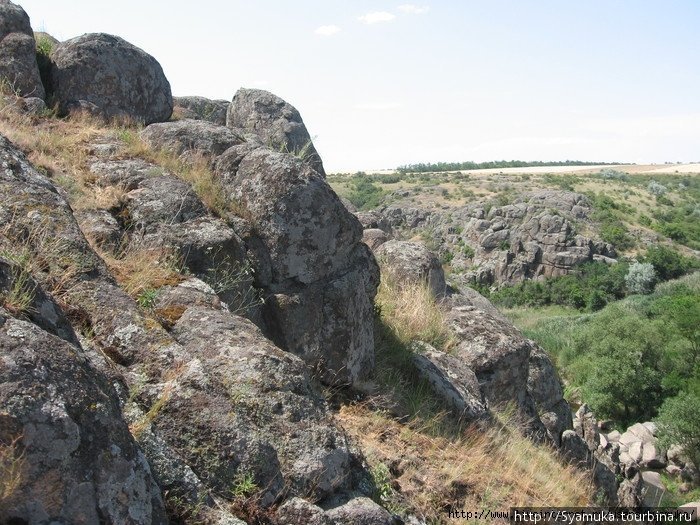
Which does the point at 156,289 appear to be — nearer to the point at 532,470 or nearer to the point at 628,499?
the point at 532,470

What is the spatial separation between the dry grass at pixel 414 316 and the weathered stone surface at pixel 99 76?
4.43 m

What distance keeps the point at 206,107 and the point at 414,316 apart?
23.8ft

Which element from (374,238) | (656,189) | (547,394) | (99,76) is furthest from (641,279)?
(99,76)

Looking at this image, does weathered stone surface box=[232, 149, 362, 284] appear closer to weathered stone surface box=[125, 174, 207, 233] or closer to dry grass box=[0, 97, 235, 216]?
dry grass box=[0, 97, 235, 216]

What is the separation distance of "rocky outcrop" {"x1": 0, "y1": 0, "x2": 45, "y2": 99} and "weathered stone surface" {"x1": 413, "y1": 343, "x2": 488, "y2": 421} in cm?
599

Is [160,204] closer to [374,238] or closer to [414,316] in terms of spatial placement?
[414,316]

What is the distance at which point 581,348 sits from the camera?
44.2 m

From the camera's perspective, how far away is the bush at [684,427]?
91.1 feet

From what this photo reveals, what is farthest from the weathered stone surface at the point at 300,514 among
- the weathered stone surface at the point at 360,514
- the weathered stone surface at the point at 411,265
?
the weathered stone surface at the point at 411,265

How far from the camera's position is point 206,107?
1362cm

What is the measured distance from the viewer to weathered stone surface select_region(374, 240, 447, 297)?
10.0m

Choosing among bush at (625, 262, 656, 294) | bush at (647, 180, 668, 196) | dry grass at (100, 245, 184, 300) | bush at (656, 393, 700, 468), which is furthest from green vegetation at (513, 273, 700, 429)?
bush at (647, 180, 668, 196)

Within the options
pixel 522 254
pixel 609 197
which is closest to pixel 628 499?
pixel 522 254

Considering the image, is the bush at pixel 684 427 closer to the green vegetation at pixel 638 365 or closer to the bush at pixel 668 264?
the green vegetation at pixel 638 365
